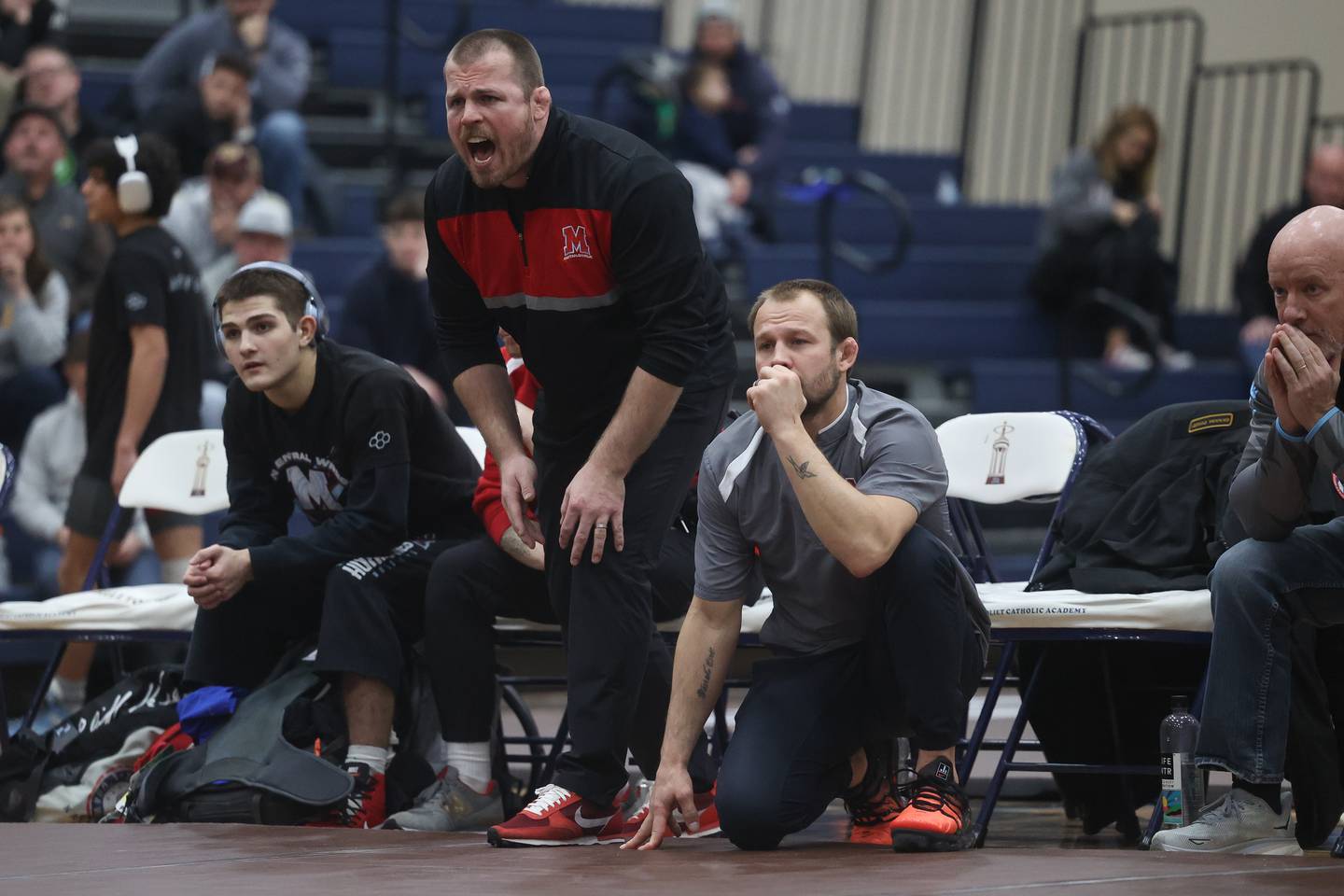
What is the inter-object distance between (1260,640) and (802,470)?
36.6 inches

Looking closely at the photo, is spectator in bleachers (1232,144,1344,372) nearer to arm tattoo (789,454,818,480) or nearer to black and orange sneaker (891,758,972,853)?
black and orange sneaker (891,758,972,853)

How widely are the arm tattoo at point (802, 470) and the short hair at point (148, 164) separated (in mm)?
3000

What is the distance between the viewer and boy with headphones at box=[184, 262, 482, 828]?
15.0 ft

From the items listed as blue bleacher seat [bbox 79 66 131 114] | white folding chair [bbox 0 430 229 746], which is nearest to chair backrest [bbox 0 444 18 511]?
white folding chair [bbox 0 430 229 746]

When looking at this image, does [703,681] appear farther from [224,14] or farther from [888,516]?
[224,14]

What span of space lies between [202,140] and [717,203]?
231 cm

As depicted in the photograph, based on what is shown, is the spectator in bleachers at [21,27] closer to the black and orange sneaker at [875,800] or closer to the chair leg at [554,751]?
the chair leg at [554,751]

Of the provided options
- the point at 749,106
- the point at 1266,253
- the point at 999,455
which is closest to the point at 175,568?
the point at 999,455

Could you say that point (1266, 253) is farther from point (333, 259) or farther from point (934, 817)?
point (934, 817)

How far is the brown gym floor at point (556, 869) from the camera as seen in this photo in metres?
3.21

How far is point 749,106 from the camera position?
952cm

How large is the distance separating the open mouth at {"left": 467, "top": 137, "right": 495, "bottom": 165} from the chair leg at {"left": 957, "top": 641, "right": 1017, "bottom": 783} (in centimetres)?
148

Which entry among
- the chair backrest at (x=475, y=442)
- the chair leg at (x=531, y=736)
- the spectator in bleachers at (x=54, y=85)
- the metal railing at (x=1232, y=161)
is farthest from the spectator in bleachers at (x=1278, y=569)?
the metal railing at (x=1232, y=161)

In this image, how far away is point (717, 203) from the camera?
9.20 m
